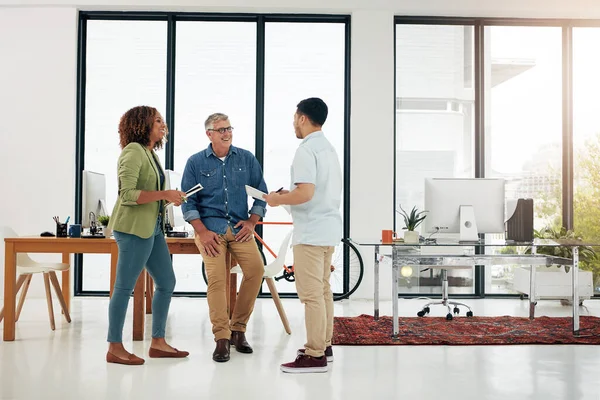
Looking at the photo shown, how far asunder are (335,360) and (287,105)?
3720 mm

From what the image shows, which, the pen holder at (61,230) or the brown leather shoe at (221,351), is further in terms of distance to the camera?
the pen holder at (61,230)

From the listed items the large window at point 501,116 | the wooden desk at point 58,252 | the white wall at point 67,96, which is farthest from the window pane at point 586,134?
the wooden desk at point 58,252

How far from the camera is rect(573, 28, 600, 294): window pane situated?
6.70 meters

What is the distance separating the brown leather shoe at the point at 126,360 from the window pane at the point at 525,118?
4.42 metres

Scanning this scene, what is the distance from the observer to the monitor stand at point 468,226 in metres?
4.43

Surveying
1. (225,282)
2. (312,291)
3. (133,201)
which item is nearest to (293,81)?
(225,282)

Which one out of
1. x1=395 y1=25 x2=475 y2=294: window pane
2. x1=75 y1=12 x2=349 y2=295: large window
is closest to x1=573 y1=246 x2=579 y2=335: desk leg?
x1=395 y1=25 x2=475 y2=294: window pane

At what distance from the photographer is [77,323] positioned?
192 inches

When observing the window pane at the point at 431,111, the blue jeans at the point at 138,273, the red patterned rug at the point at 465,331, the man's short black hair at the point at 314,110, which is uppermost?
the window pane at the point at 431,111

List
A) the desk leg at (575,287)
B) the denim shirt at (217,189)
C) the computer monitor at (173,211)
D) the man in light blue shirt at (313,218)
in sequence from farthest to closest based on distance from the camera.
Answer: the computer monitor at (173,211) < the desk leg at (575,287) < the denim shirt at (217,189) < the man in light blue shirt at (313,218)

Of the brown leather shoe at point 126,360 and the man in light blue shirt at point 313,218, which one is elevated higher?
the man in light blue shirt at point 313,218

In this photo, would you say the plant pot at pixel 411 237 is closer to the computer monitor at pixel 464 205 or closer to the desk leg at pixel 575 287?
the computer monitor at pixel 464 205

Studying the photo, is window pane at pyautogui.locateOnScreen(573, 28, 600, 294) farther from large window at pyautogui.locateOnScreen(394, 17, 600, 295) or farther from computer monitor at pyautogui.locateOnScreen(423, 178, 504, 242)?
computer monitor at pyautogui.locateOnScreen(423, 178, 504, 242)

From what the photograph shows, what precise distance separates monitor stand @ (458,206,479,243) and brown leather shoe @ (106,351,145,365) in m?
2.41
